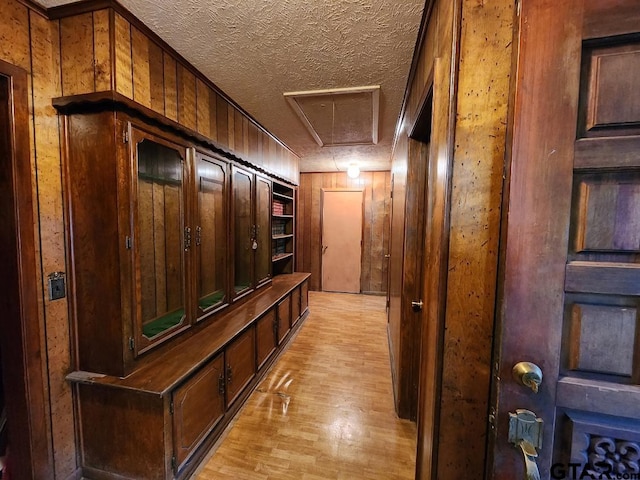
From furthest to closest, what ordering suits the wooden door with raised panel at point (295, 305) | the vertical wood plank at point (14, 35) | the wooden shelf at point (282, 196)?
the wooden shelf at point (282, 196), the wooden door with raised panel at point (295, 305), the vertical wood plank at point (14, 35)

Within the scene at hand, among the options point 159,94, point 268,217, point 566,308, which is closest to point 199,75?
point 159,94

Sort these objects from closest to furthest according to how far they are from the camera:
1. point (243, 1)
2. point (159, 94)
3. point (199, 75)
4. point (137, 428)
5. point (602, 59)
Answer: point (602, 59) < point (243, 1) < point (137, 428) < point (159, 94) < point (199, 75)

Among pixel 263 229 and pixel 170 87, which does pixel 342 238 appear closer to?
pixel 263 229

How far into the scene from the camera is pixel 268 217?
3.27 meters

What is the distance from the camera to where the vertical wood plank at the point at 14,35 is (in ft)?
3.82

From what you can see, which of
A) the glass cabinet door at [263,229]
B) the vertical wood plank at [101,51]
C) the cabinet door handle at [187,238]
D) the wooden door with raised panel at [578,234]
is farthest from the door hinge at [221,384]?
the vertical wood plank at [101,51]

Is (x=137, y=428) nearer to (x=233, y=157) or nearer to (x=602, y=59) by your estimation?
(x=233, y=157)

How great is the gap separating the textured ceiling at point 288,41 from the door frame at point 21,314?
673 millimetres

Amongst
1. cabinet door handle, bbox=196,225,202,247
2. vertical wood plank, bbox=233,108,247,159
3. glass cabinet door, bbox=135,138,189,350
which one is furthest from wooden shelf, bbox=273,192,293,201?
glass cabinet door, bbox=135,138,189,350

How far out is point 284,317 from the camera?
10.2 ft

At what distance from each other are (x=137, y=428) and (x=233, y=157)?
199 centimetres

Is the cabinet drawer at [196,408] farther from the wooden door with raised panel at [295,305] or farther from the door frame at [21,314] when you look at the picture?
the wooden door with raised panel at [295,305]

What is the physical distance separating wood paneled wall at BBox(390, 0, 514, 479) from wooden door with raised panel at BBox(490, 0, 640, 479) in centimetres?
11

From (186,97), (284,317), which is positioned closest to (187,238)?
(186,97)
